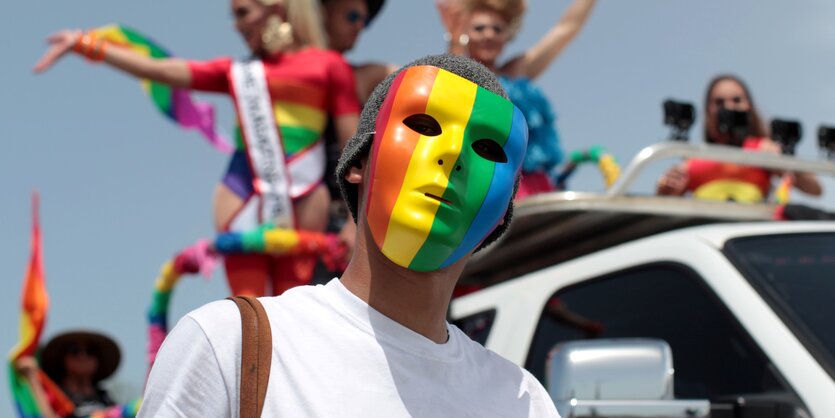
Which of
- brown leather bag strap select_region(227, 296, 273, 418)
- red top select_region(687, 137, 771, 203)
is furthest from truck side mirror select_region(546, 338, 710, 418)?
red top select_region(687, 137, 771, 203)

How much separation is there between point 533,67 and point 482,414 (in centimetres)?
397

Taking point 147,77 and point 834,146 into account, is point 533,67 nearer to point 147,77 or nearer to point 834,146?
point 834,146

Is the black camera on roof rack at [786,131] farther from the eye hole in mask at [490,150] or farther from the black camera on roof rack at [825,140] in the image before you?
the eye hole in mask at [490,150]

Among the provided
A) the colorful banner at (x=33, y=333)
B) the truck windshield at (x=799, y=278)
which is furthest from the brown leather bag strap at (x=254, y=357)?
the colorful banner at (x=33, y=333)

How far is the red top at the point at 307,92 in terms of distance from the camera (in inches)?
185

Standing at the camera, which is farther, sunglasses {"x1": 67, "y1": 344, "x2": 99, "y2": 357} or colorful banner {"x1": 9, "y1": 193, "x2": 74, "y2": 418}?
sunglasses {"x1": 67, "y1": 344, "x2": 99, "y2": 357}

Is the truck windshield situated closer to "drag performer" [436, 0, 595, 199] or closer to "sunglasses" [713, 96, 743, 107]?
"drag performer" [436, 0, 595, 199]

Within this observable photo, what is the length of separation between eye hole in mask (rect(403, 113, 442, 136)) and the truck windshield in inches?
48.9

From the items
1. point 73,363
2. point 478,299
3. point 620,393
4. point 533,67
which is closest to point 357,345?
point 620,393

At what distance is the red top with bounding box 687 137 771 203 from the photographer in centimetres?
504

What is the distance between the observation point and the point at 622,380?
220 centimetres

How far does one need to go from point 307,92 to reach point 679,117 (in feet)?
4.95

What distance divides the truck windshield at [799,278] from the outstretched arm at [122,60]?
9.16 feet

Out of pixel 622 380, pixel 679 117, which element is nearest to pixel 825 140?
pixel 679 117
